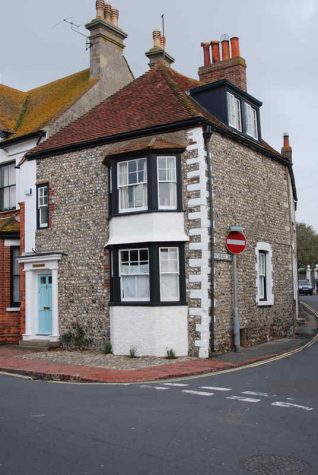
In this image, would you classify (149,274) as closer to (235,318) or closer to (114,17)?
(235,318)

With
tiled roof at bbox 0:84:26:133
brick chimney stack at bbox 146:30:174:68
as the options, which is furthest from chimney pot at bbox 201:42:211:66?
tiled roof at bbox 0:84:26:133

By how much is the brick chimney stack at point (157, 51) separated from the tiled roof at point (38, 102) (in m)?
2.64

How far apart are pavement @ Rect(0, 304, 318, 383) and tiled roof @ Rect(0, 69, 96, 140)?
9075mm

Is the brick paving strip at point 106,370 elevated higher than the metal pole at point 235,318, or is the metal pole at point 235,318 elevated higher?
the metal pole at point 235,318

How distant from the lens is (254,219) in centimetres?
1775

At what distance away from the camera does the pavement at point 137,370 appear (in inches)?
458

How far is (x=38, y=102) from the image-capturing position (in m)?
23.5

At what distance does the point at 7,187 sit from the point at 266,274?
10800 mm

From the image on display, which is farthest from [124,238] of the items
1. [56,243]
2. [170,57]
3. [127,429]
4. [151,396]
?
[170,57]

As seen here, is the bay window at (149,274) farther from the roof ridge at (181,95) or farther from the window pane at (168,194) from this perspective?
the roof ridge at (181,95)

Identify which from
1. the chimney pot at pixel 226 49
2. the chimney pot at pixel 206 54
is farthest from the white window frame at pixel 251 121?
the chimney pot at pixel 206 54

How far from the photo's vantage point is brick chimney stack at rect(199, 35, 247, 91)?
19.4 metres

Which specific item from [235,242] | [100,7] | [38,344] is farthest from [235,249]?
[100,7]

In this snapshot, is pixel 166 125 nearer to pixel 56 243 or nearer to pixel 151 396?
pixel 56 243
